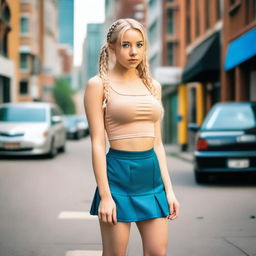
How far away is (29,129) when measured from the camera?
642 inches

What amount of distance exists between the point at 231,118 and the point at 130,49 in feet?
26.5

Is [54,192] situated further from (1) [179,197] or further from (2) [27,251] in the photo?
(2) [27,251]

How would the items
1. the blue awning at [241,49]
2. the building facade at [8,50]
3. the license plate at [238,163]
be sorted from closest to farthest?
the license plate at [238,163] → the blue awning at [241,49] → the building facade at [8,50]

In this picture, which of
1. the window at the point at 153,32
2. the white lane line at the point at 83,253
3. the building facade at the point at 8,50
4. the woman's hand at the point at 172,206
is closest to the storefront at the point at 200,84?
the building facade at the point at 8,50

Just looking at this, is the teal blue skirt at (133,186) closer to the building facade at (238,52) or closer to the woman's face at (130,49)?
the woman's face at (130,49)

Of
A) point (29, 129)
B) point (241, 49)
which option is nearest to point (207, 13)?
point (241, 49)

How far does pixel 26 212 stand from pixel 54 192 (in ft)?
6.93

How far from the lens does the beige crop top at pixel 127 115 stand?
2.95 metres

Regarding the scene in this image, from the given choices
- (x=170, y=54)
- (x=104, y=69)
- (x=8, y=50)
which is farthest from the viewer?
(x=170, y=54)

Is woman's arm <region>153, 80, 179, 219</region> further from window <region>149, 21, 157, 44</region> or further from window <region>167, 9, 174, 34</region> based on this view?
window <region>149, 21, 157, 44</region>

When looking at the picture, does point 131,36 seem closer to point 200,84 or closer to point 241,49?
point 241,49

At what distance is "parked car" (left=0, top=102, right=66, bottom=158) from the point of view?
633 inches

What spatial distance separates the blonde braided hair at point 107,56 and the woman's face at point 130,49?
0.03 meters

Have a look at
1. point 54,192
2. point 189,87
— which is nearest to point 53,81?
point 189,87
